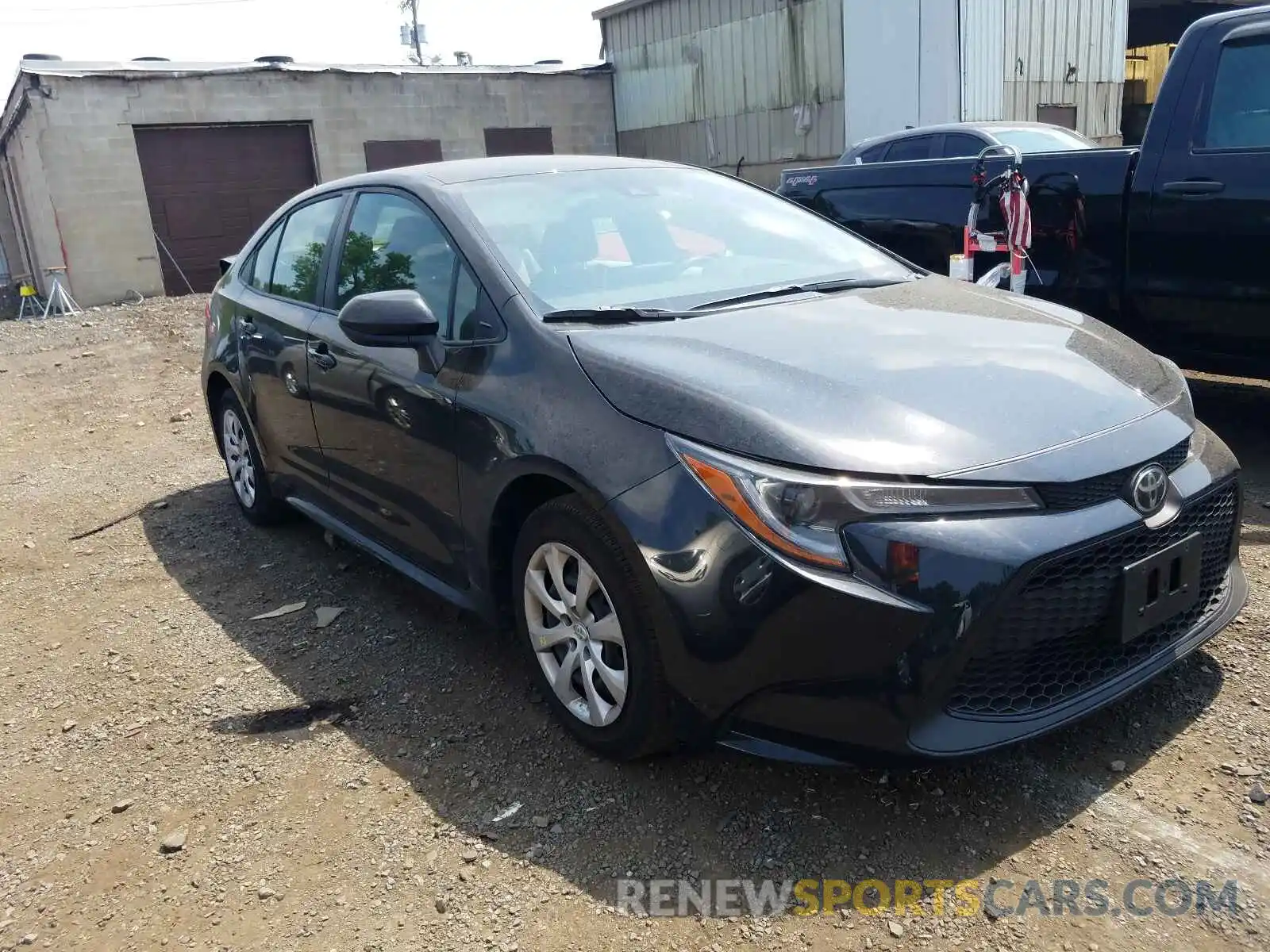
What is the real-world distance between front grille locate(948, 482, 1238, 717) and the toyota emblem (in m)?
0.06

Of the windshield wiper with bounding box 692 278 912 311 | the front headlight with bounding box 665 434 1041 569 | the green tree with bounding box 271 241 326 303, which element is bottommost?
the front headlight with bounding box 665 434 1041 569

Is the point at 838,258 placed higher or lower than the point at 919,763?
higher

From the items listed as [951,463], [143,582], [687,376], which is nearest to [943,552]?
[951,463]

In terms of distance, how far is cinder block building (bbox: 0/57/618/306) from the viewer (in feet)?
51.4

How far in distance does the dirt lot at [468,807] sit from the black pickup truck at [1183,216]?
105 cm

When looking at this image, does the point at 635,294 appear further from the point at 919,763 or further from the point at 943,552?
the point at 919,763

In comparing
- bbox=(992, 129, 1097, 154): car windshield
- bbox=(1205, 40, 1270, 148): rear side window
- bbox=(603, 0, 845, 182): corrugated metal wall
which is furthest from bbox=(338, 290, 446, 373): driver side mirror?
bbox=(603, 0, 845, 182): corrugated metal wall

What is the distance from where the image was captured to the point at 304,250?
4391mm

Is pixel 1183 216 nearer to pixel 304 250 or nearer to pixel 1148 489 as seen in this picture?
pixel 1148 489

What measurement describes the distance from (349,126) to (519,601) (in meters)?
16.8

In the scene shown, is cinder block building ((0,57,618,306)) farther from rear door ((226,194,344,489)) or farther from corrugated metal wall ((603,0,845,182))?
rear door ((226,194,344,489))

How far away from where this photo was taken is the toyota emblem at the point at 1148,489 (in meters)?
2.45

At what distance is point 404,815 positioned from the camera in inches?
109

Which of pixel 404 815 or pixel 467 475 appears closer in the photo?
pixel 404 815
